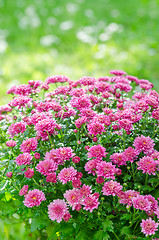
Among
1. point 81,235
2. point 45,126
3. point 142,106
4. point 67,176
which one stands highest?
point 142,106

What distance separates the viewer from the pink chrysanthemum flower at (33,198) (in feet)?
4.74

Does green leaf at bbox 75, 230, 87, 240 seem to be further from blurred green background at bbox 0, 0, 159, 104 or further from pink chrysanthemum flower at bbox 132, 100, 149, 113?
blurred green background at bbox 0, 0, 159, 104

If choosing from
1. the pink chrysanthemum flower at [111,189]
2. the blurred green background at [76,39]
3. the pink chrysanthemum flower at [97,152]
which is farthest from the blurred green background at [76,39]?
the pink chrysanthemum flower at [111,189]

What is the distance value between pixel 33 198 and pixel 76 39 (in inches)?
161

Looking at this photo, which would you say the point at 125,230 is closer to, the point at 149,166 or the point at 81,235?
the point at 81,235

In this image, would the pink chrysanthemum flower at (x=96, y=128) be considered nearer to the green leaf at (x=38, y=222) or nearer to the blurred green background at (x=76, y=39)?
the green leaf at (x=38, y=222)

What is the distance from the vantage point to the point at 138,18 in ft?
18.9

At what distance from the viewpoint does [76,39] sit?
5133 mm

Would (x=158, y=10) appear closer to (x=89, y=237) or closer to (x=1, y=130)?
(x=1, y=130)

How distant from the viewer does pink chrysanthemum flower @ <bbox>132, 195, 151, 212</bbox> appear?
138 centimetres

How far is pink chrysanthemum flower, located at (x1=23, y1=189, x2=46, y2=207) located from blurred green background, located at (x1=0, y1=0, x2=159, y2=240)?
2.34m

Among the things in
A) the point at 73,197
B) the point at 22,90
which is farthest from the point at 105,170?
the point at 22,90

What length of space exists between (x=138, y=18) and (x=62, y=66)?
2.31m

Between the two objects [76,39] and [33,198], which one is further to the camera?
[76,39]
